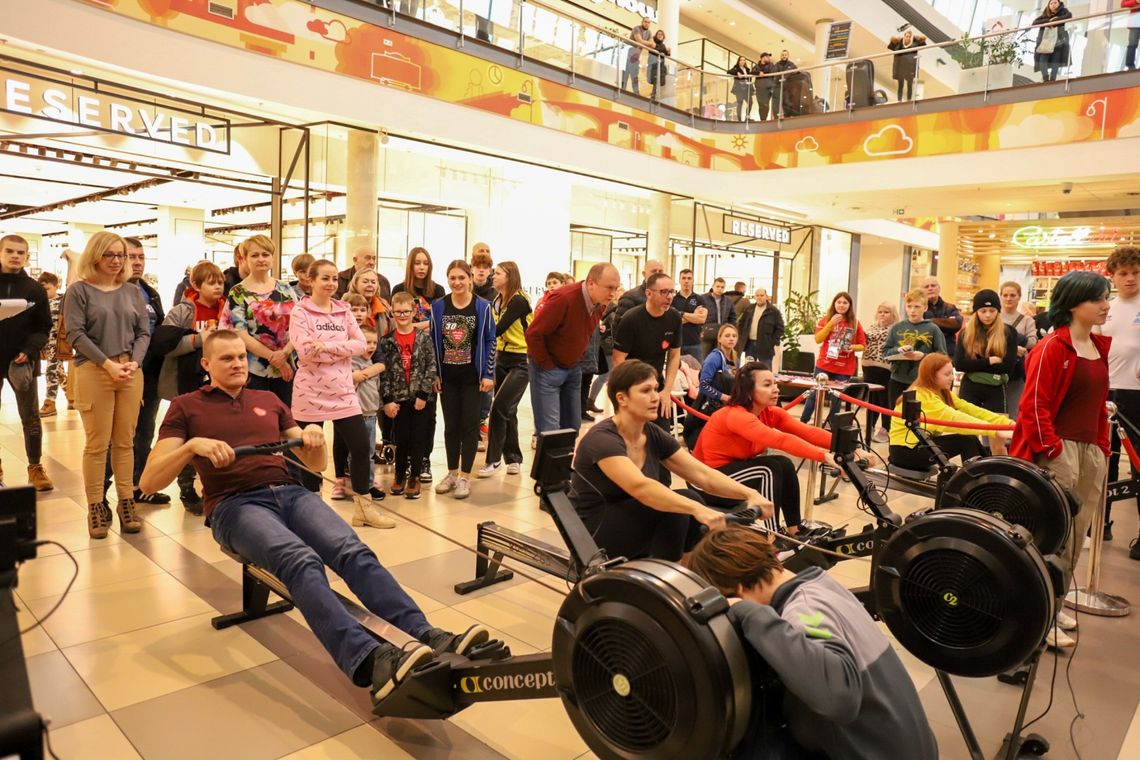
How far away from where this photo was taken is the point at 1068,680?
115 inches

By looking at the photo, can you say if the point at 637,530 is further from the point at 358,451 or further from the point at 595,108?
the point at 595,108

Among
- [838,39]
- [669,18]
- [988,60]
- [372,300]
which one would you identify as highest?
[838,39]

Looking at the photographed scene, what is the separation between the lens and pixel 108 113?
7.65m

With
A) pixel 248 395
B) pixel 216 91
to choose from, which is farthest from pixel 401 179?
pixel 248 395

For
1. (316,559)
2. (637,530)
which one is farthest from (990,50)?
(316,559)

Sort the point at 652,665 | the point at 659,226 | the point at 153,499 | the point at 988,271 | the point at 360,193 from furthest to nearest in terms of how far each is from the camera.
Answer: the point at 988,271 → the point at 659,226 → the point at 360,193 → the point at 153,499 → the point at 652,665

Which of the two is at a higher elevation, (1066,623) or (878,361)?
(878,361)

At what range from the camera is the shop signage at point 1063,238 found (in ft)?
53.4

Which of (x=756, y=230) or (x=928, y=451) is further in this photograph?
(x=756, y=230)

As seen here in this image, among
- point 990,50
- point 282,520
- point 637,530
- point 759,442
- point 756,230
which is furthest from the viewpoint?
point 756,230

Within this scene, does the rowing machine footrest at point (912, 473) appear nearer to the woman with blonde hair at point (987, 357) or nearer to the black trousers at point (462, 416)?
the woman with blonde hair at point (987, 357)

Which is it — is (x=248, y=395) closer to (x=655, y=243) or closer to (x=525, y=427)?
(x=525, y=427)

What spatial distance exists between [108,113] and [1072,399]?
27.5 ft

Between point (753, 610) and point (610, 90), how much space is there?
11.7 m
